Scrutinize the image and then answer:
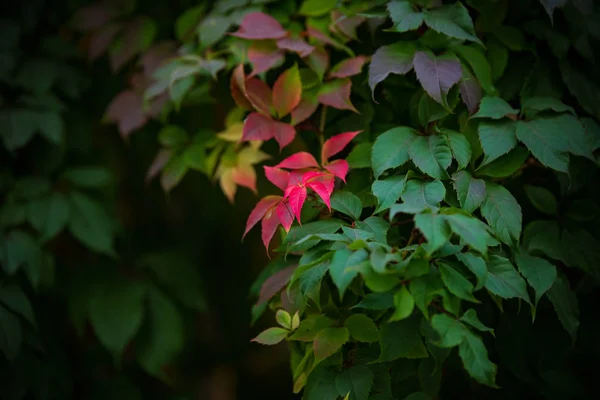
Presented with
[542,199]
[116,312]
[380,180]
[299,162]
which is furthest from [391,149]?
[116,312]

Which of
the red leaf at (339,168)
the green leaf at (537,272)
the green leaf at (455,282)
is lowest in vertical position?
the green leaf at (537,272)

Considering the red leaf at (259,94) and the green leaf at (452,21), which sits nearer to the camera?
the green leaf at (452,21)

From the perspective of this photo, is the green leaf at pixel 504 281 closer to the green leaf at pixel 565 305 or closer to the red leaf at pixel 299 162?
the green leaf at pixel 565 305

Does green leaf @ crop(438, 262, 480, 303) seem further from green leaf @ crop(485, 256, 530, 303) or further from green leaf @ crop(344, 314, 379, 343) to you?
green leaf @ crop(344, 314, 379, 343)

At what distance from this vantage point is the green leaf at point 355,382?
2.97 feet

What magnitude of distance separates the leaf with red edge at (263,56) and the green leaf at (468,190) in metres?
0.50

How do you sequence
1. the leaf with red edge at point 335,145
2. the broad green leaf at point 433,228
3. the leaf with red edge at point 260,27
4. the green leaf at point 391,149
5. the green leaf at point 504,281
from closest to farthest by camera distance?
the broad green leaf at point 433,228 < the green leaf at point 504,281 < the green leaf at point 391,149 < the leaf with red edge at point 335,145 < the leaf with red edge at point 260,27

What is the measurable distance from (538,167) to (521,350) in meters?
0.44

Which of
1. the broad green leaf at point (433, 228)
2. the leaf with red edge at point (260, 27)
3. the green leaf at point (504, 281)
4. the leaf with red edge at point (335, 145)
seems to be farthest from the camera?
the leaf with red edge at point (260, 27)

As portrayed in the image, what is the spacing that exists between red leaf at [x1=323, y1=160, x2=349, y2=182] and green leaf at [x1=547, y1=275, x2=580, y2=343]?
48 centimetres

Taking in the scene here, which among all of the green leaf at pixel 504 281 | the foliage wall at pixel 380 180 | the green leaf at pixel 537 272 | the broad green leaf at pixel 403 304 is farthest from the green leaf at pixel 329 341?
the green leaf at pixel 537 272

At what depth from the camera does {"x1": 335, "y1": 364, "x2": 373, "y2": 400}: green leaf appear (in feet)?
2.97

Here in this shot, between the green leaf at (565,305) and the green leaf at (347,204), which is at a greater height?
the green leaf at (347,204)

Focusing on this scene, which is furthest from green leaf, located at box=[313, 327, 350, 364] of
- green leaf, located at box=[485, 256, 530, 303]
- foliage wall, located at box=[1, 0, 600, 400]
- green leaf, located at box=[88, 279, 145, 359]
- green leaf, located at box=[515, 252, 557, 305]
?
green leaf, located at box=[88, 279, 145, 359]
